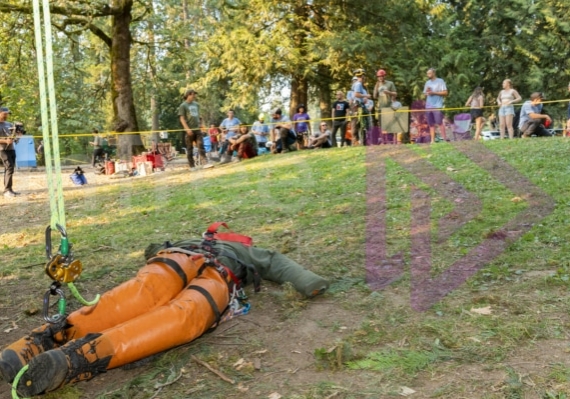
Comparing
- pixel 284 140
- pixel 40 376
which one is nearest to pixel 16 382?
pixel 40 376

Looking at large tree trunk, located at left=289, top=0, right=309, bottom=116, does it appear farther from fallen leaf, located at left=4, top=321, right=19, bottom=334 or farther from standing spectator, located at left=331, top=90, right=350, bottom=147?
fallen leaf, located at left=4, top=321, right=19, bottom=334

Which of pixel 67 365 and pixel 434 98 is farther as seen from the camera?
pixel 434 98

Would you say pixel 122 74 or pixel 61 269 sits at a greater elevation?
pixel 122 74

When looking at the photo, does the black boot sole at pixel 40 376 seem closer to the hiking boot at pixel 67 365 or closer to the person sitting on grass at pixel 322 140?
the hiking boot at pixel 67 365

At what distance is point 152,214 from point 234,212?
52.1 inches

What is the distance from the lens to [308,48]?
1947cm

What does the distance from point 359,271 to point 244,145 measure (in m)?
9.19

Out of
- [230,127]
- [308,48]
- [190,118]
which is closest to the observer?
[190,118]

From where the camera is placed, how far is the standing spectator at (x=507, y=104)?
1257cm

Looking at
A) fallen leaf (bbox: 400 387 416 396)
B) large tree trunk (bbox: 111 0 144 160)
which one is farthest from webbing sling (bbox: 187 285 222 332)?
large tree trunk (bbox: 111 0 144 160)

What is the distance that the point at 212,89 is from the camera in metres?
28.8

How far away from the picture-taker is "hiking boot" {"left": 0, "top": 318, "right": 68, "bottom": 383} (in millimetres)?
3088

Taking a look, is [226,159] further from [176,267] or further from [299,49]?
[176,267]

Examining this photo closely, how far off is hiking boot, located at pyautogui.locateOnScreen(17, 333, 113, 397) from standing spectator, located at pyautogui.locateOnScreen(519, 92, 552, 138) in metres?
11.5
